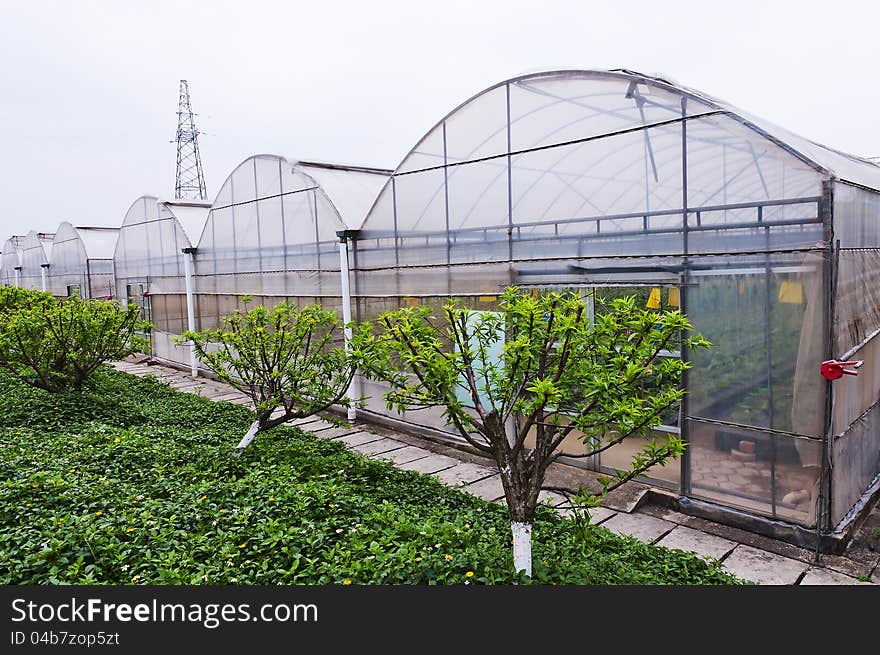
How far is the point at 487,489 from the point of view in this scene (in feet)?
24.5

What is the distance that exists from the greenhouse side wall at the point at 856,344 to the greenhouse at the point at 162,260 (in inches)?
533

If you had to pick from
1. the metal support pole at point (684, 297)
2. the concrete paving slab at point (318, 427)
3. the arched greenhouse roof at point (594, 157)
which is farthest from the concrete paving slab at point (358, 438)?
the metal support pole at point (684, 297)

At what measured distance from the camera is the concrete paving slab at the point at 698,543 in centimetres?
583

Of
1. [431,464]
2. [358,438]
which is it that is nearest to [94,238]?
[358,438]

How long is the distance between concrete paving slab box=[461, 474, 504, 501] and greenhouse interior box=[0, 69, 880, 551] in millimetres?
1212

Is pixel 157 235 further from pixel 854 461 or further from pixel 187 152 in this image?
pixel 187 152

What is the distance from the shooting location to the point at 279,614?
127 inches

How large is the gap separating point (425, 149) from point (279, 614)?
287 inches

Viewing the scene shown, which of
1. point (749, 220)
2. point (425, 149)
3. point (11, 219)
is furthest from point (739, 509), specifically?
point (11, 219)

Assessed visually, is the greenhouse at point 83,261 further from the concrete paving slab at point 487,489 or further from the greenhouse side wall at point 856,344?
the greenhouse side wall at point 856,344

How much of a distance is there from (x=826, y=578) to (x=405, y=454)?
5179 millimetres

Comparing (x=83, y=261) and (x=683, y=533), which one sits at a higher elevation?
(x=83, y=261)

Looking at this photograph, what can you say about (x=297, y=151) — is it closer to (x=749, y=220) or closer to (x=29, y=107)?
(x=29, y=107)

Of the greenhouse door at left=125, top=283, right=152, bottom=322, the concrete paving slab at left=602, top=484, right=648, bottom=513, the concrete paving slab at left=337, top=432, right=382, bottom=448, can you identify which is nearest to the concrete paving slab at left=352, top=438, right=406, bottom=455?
the concrete paving slab at left=337, top=432, right=382, bottom=448
